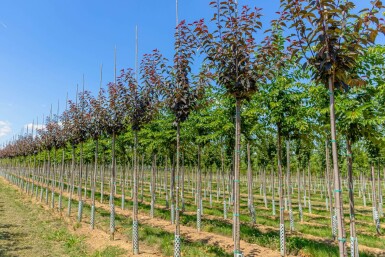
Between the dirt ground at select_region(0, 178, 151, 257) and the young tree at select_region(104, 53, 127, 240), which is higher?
the young tree at select_region(104, 53, 127, 240)

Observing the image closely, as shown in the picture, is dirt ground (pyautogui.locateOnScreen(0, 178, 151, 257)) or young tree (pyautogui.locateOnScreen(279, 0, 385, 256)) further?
dirt ground (pyautogui.locateOnScreen(0, 178, 151, 257))

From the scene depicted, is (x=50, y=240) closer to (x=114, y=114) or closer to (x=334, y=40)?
(x=114, y=114)

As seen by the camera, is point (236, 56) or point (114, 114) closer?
point (236, 56)

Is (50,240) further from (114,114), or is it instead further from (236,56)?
(236,56)

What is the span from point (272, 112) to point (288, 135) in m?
1.30

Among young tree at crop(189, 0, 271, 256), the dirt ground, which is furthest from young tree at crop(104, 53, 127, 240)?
young tree at crop(189, 0, 271, 256)

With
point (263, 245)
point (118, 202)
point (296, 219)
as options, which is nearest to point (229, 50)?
point (263, 245)

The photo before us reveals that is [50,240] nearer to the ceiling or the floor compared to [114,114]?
nearer to the floor

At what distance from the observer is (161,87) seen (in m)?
10.1

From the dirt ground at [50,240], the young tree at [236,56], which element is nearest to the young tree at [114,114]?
the dirt ground at [50,240]

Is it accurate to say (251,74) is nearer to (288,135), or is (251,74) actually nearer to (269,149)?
(288,135)

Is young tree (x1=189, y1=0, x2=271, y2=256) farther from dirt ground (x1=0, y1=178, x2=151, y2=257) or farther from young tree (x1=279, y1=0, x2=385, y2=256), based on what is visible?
dirt ground (x1=0, y1=178, x2=151, y2=257)

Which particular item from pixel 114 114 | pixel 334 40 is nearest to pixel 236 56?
pixel 334 40

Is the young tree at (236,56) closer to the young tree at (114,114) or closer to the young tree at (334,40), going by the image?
the young tree at (334,40)
